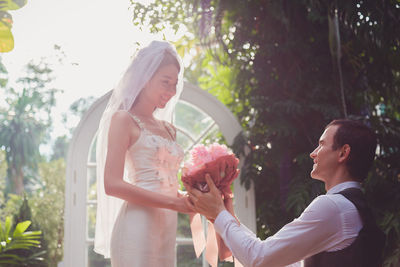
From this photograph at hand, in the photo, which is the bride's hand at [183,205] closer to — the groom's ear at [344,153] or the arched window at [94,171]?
the groom's ear at [344,153]

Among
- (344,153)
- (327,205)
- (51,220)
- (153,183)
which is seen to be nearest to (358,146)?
(344,153)

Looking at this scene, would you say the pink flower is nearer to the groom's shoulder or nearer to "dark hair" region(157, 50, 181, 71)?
the groom's shoulder

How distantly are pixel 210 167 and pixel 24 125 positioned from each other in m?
13.6

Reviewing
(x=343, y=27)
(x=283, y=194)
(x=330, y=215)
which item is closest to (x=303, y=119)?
(x=283, y=194)

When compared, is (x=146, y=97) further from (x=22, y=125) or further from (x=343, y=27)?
(x=22, y=125)

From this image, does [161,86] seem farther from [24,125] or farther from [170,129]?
[24,125]

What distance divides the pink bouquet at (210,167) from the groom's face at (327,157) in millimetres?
348

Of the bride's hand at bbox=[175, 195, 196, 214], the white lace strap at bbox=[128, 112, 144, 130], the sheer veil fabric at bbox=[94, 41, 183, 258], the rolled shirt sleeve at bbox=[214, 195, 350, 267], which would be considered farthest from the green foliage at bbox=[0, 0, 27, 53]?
the rolled shirt sleeve at bbox=[214, 195, 350, 267]

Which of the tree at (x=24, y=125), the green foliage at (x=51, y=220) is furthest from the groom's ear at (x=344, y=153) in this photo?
the tree at (x=24, y=125)

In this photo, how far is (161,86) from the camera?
6.93ft

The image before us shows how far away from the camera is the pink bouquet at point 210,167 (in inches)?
68.4

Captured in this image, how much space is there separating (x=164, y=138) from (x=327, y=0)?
77.8 inches

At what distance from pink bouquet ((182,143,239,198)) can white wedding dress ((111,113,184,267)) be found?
281 mm

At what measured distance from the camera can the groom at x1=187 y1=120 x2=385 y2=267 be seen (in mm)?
1384
